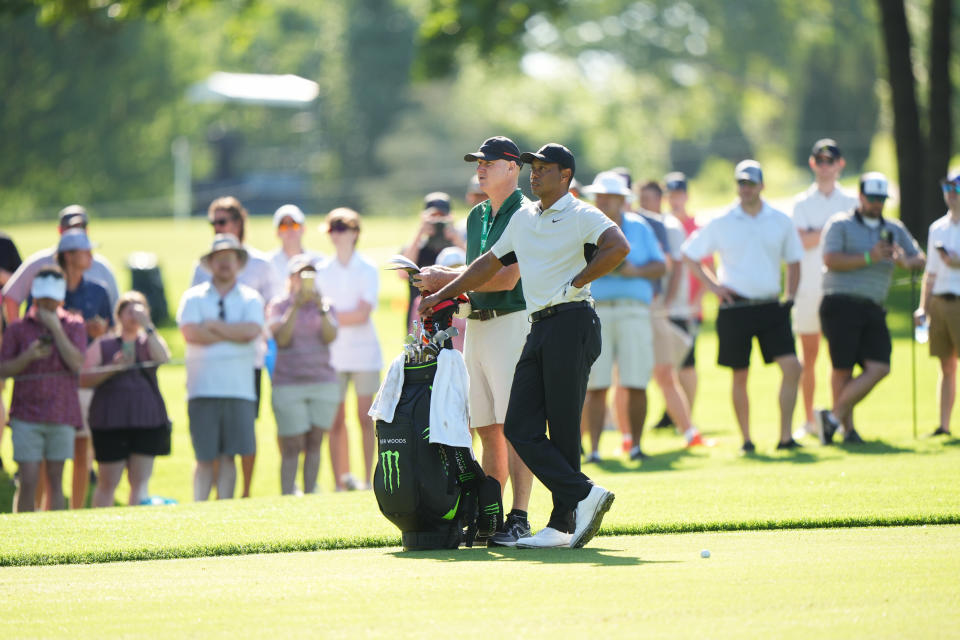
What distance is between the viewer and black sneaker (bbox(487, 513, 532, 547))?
837cm

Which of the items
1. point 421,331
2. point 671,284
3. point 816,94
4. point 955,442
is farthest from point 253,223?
point 421,331

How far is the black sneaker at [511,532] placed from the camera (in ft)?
27.5

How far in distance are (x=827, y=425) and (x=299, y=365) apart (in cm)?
448

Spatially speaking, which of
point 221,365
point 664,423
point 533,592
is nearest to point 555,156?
point 533,592

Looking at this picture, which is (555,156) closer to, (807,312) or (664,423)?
(807,312)

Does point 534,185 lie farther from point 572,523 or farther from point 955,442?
point 955,442

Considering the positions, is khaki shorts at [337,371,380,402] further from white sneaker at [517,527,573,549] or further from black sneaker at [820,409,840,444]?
white sneaker at [517,527,573,549]

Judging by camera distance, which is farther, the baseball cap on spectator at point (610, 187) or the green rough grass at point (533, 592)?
the baseball cap on spectator at point (610, 187)

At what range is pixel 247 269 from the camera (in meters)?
13.2

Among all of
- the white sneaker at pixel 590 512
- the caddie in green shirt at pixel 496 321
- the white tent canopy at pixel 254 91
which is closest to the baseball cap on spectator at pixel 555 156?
the caddie in green shirt at pixel 496 321

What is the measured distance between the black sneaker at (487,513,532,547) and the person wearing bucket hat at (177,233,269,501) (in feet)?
13.9

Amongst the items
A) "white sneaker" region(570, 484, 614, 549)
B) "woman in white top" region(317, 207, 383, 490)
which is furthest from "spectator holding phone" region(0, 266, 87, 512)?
"white sneaker" region(570, 484, 614, 549)

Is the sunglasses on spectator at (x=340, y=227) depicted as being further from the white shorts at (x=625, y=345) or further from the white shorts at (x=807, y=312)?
the white shorts at (x=807, y=312)

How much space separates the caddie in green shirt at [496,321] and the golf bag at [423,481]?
207mm
